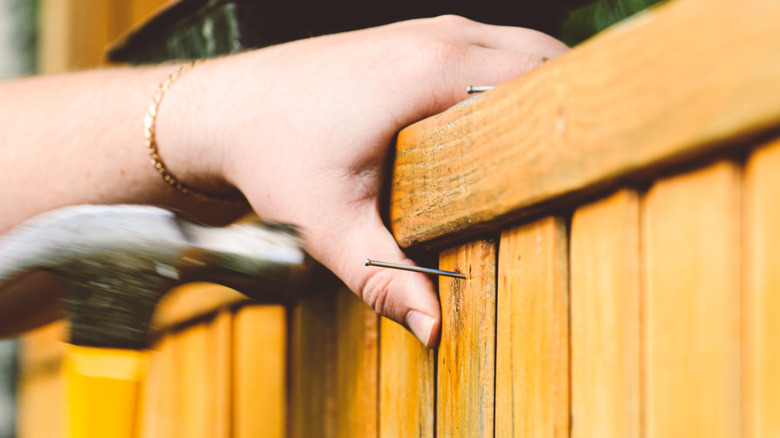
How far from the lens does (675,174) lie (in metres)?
0.44

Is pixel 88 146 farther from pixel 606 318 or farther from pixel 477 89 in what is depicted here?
pixel 606 318

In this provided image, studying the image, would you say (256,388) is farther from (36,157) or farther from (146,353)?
(36,157)

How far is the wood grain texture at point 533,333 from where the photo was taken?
0.54m

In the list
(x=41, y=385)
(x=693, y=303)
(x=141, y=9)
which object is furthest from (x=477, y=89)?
(x=41, y=385)

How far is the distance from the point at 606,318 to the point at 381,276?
0.31 meters

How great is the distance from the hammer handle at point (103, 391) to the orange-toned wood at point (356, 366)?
0.26 meters

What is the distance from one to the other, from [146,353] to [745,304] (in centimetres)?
62

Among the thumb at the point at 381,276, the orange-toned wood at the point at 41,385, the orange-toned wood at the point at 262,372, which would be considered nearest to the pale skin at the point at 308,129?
the thumb at the point at 381,276

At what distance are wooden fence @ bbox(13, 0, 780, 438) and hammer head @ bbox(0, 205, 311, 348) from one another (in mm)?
144

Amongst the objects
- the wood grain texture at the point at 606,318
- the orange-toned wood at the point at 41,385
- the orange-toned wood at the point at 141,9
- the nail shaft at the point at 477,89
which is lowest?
the orange-toned wood at the point at 41,385

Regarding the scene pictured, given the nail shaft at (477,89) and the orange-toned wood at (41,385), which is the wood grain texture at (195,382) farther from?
the orange-toned wood at (41,385)

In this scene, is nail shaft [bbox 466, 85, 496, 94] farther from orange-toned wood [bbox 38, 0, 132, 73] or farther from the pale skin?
orange-toned wood [bbox 38, 0, 132, 73]

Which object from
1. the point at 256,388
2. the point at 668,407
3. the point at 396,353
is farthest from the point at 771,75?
the point at 256,388

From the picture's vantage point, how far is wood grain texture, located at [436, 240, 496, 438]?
64 cm
